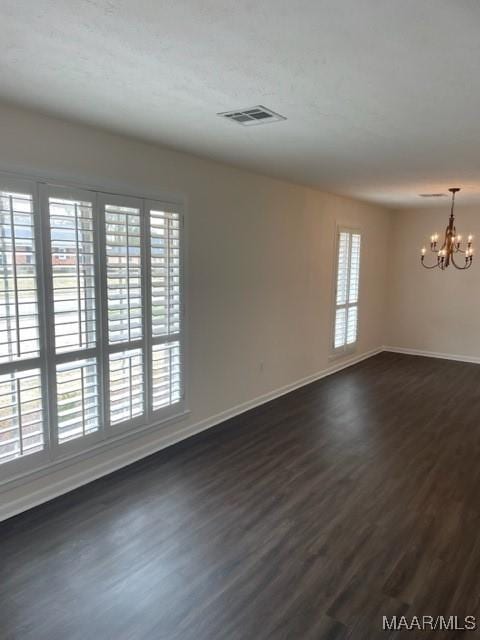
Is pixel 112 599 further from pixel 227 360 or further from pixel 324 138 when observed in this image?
pixel 324 138

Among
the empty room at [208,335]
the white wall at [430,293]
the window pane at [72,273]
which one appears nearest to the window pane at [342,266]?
the empty room at [208,335]

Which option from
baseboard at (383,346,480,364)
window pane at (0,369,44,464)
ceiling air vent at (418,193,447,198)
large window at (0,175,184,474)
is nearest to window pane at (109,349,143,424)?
large window at (0,175,184,474)

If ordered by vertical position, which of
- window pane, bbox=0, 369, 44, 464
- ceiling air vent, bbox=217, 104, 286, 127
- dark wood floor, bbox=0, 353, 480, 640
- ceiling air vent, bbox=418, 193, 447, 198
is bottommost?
dark wood floor, bbox=0, 353, 480, 640

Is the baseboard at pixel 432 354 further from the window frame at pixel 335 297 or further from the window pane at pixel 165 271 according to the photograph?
the window pane at pixel 165 271

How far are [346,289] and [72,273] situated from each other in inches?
190

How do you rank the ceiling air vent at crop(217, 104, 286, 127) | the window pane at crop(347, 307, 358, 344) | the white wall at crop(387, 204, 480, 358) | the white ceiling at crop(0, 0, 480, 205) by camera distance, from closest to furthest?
the white ceiling at crop(0, 0, 480, 205) < the ceiling air vent at crop(217, 104, 286, 127) < the window pane at crop(347, 307, 358, 344) < the white wall at crop(387, 204, 480, 358)

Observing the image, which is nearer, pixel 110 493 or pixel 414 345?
pixel 110 493

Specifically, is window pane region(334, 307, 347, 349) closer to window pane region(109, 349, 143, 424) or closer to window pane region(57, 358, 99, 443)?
window pane region(109, 349, 143, 424)

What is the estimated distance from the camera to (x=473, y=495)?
3383mm

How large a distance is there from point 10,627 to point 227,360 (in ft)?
9.90

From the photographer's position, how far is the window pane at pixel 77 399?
3.15m

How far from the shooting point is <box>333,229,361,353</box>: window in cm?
677

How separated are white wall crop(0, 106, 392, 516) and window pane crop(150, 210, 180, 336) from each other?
19 cm

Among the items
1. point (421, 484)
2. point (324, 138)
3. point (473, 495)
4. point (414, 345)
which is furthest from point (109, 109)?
point (414, 345)
